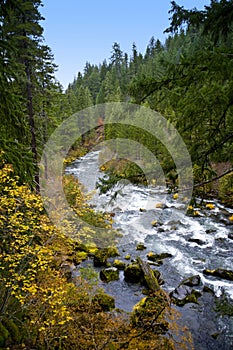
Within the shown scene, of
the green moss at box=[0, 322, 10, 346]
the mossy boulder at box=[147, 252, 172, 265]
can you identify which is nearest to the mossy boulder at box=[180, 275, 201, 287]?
the mossy boulder at box=[147, 252, 172, 265]

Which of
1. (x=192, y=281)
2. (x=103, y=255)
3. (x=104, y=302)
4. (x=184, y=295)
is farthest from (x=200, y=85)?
(x=103, y=255)

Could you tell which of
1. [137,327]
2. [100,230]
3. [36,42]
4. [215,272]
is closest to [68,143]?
[100,230]

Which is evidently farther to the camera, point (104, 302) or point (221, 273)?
point (221, 273)

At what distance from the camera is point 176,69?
4.34 metres

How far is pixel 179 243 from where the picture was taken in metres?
15.7

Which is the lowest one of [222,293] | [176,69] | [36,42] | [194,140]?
[222,293]

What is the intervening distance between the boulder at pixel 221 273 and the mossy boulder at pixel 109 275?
13.4 feet

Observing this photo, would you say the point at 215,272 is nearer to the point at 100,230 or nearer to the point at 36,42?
the point at 100,230

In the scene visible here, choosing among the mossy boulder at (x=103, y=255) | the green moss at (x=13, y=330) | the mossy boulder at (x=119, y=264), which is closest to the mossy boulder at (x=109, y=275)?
the mossy boulder at (x=119, y=264)

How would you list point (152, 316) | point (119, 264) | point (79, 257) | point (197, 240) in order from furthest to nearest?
point (197, 240), point (79, 257), point (119, 264), point (152, 316)

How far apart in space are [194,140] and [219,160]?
0.68 m

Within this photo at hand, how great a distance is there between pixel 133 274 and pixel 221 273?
3.92 meters

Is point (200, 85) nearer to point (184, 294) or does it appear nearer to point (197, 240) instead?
point (184, 294)

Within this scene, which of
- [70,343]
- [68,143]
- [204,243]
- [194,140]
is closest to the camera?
[194,140]
